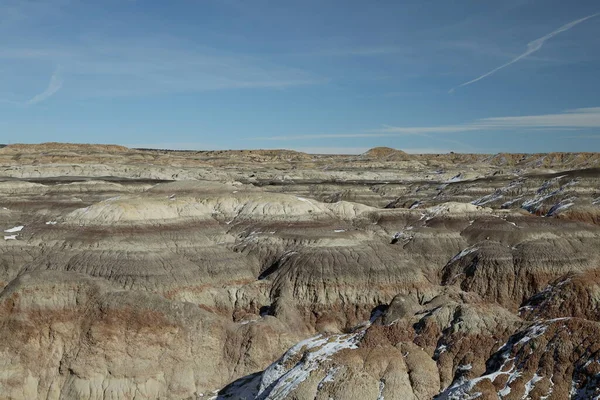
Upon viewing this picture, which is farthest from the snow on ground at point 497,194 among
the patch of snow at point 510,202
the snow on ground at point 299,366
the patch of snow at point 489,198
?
the snow on ground at point 299,366

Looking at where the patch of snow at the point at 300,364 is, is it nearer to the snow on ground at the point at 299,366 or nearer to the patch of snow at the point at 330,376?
the snow on ground at the point at 299,366

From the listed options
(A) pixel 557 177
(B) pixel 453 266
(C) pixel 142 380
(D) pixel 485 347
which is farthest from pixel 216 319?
(A) pixel 557 177

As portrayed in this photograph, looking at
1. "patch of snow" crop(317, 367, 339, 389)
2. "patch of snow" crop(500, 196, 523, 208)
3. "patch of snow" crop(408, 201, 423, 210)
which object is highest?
"patch of snow" crop(500, 196, 523, 208)

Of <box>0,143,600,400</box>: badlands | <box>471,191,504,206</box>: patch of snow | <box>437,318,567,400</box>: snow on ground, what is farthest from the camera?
<box>471,191,504,206</box>: patch of snow

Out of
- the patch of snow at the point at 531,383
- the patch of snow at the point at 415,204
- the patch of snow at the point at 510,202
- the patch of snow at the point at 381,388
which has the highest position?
the patch of snow at the point at 510,202

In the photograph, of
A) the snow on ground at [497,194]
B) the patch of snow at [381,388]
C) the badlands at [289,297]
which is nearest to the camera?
the patch of snow at [381,388]

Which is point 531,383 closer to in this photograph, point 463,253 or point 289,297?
point 289,297

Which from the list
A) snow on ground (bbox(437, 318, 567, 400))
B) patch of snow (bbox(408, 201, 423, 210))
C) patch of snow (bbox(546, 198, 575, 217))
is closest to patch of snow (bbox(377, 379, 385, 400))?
snow on ground (bbox(437, 318, 567, 400))

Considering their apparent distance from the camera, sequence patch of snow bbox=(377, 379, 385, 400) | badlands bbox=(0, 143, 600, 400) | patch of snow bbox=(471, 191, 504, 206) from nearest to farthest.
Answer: patch of snow bbox=(377, 379, 385, 400) → badlands bbox=(0, 143, 600, 400) → patch of snow bbox=(471, 191, 504, 206)

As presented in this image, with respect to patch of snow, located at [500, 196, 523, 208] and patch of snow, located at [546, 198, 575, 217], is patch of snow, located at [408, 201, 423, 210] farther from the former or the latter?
patch of snow, located at [546, 198, 575, 217]

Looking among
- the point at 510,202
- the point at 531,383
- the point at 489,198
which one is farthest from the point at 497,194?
the point at 531,383
